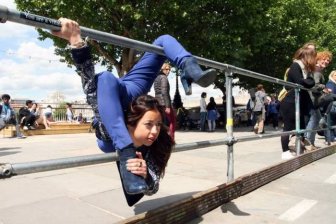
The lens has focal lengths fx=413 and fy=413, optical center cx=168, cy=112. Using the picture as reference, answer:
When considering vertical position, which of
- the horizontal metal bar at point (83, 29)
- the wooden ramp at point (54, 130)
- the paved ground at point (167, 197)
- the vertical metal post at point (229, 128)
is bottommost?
the paved ground at point (167, 197)

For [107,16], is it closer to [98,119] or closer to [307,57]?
[307,57]

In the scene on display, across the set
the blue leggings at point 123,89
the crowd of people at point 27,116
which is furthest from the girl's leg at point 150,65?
the crowd of people at point 27,116

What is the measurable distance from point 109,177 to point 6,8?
3272mm

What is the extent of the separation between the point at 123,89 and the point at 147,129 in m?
0.31

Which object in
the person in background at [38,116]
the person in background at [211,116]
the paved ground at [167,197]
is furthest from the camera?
the person in background at [211,116]

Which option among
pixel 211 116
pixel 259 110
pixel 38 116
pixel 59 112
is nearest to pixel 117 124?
pixel 259 110

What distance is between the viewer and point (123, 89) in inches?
106

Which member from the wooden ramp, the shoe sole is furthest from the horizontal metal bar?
the wooden ramp

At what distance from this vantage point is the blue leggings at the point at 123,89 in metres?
2.42

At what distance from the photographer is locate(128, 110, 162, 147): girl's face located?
263 cm

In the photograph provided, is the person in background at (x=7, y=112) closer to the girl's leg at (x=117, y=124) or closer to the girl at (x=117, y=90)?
the girl at (x=117, y=90)

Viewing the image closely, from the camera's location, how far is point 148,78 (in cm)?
306

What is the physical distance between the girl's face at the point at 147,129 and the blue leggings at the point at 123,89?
0.47 ft

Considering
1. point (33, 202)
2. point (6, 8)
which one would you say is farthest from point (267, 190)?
point (6, 8)
